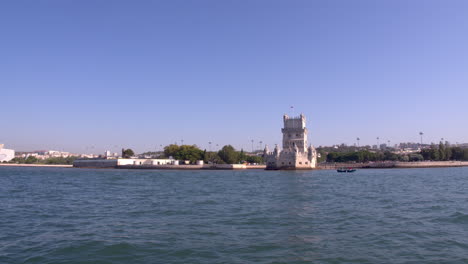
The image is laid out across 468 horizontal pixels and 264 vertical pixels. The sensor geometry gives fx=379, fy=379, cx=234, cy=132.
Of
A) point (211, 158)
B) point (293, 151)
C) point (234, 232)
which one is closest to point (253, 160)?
point (211, 158)

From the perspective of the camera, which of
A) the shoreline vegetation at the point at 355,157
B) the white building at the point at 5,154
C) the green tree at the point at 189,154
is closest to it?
the shoreline vegetation at the point at 355,157

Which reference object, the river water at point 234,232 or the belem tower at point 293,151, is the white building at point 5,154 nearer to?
the belem tower at point 293,151

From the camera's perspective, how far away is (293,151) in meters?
83.4

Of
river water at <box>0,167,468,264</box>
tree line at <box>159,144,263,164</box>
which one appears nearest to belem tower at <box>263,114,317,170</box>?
tree line at <box>159,144,263,164</box>

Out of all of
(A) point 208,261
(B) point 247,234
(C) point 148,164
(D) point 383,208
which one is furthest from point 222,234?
(C) point 148,164

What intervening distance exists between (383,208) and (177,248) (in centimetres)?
1120

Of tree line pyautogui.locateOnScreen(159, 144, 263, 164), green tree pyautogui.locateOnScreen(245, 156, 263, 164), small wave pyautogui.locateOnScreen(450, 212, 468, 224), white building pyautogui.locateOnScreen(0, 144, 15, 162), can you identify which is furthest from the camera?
white building pyautogui.locateOnScreen(0, 144, 15, 162)

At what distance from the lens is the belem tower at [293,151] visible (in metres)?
82.6

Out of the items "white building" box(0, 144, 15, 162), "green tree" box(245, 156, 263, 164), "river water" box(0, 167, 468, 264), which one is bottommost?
"river water" box(0, 167, 468, 264)

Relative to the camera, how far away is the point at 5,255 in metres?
9.37

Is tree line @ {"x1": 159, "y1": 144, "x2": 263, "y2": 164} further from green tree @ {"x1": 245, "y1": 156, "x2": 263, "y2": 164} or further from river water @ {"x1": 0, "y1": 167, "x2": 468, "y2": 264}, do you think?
river water @ {"x1": 0, "y1": 167, "x2": 468, "y2": 264}

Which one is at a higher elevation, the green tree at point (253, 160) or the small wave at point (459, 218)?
the green tree at point (253, 160)

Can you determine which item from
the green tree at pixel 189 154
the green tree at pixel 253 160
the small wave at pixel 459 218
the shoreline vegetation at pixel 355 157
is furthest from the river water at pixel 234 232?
the green tree at pixel 253 160

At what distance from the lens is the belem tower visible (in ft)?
271
